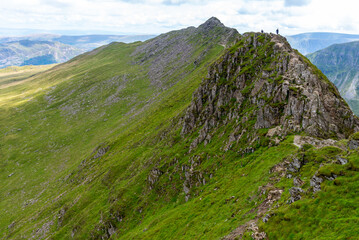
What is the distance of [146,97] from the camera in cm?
17425

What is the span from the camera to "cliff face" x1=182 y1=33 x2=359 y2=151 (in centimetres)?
3781

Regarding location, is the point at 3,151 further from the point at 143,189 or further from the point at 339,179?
the point at 339,179

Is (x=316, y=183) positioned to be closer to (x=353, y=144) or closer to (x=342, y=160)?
(x=342, y=160)

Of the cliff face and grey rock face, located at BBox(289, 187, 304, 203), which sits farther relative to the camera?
the cliff face

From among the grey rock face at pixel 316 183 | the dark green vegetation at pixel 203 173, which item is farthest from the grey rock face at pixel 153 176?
the grey rock face at pixel 316 183

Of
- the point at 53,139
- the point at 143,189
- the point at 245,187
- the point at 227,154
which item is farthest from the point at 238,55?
the point at 53,139

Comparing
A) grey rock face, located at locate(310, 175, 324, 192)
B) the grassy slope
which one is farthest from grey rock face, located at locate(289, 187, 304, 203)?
the grassy slope

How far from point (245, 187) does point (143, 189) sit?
36279 millimetres

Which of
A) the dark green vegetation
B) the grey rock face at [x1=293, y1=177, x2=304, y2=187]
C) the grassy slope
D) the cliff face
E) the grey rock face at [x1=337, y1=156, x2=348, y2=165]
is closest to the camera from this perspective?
the grey rock face at [x1=337, y1=156, x2=348, y2=165]

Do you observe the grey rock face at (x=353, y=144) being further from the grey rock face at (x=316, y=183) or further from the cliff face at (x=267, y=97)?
the cliff face at (x=267, y=97)

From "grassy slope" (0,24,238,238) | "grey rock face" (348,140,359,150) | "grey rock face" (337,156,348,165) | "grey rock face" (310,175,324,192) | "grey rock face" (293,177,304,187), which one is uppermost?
"grey rock face" (348,140,359,150)

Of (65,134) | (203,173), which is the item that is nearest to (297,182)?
(203,173)

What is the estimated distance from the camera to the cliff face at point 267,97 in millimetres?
37812

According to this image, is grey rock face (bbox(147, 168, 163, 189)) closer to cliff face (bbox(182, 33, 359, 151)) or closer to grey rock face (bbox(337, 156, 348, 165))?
cliff face (bbox(182, 33, 359, 151))
